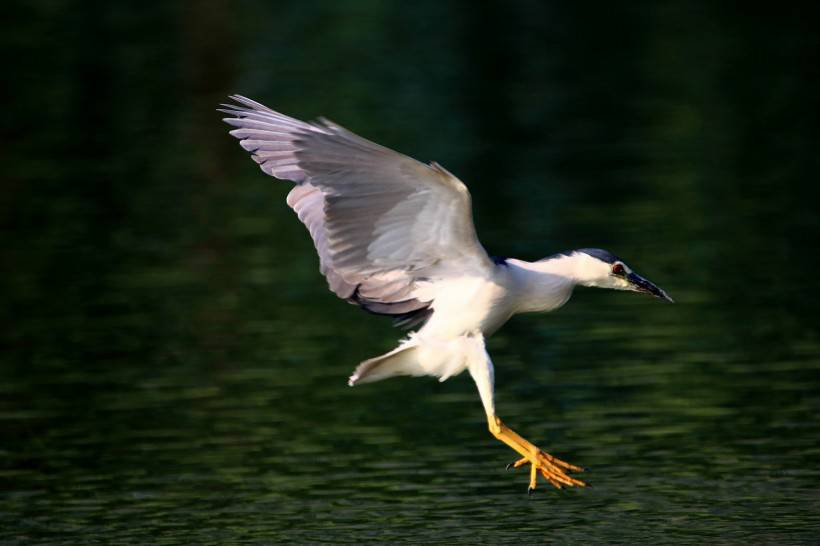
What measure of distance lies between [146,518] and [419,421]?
7.97ft

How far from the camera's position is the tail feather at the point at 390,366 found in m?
9.34

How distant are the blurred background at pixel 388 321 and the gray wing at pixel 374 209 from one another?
1.43 meters

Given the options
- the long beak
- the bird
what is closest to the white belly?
the bird

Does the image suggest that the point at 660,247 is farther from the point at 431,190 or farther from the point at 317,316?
the point at 431,190

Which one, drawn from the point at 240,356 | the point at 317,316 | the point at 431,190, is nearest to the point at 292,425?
the point at 240,356

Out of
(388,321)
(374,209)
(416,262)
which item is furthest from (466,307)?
(388,321)

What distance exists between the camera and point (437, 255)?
30.5ft

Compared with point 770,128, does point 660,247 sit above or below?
below

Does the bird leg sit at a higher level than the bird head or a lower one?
lower

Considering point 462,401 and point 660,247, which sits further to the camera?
point 660,247

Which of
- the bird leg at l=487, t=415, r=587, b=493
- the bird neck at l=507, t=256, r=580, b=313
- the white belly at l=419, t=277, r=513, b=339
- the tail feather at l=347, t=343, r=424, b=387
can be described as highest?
the bird neck at l=507, t=256, r=580, b=313

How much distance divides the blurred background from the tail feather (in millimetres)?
959

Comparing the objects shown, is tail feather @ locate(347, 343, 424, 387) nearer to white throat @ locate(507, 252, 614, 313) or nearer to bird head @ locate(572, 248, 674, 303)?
white throat @ locate(507, 252, 614, 313)

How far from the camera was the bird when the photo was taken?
29.2 feet
